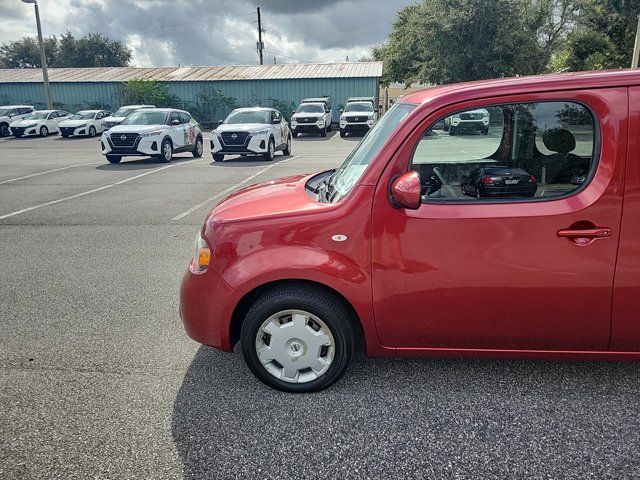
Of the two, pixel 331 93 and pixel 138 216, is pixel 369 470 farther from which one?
pixel 331 93

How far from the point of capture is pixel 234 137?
16.0 metres

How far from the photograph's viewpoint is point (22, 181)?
12.7m

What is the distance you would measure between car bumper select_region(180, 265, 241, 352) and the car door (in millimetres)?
873

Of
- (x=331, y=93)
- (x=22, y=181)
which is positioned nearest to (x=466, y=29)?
(x=331, y=93)

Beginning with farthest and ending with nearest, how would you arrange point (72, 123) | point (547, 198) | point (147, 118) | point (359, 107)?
point (72, 123) < point (359, 107) < point (147, 118) < point (547, 198)

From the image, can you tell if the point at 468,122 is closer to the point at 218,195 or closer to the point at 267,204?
the point at 267,204

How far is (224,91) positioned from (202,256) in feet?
124

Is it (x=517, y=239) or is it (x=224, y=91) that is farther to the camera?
(x=224, y=91)

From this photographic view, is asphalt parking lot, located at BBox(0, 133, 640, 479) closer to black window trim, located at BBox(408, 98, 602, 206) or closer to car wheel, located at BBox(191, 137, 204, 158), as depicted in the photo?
black window trim, located at BBox(408, 98, 602, 206)

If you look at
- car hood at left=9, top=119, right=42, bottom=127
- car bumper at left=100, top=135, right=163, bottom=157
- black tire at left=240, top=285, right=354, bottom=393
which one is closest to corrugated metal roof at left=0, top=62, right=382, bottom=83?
car hood at left=9, top=119, right=42, bottom=127

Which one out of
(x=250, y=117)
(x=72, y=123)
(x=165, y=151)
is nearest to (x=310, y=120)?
(x=250, y=117)

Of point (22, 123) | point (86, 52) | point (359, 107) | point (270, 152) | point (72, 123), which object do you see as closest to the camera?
point (270, 152)

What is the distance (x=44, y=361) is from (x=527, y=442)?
3107 millimetres

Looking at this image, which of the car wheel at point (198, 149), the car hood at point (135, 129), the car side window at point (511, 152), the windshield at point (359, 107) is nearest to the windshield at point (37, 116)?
the car wheel at point (198, 149)
